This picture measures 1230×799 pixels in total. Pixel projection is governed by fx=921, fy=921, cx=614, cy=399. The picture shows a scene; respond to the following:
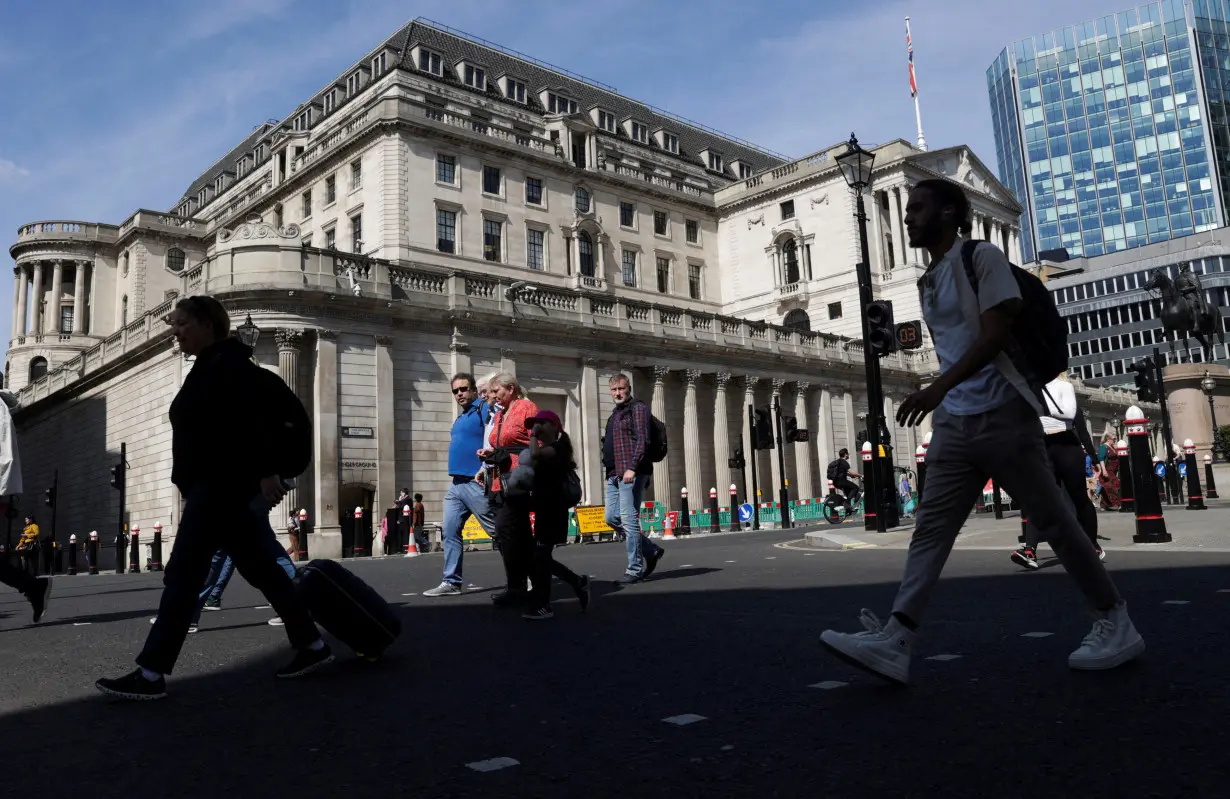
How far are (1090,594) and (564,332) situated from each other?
93.8ft

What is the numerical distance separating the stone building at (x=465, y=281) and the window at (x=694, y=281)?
162mm

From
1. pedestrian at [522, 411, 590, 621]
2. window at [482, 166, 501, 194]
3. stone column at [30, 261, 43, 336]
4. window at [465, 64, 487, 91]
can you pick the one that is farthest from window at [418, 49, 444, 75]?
pedestrian at [522, 411, 590, 621]

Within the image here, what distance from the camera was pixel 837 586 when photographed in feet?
25.8

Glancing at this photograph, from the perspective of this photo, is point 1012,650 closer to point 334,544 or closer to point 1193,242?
point 334,544

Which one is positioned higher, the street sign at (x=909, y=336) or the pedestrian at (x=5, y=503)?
the street sign at (x=909, y=336)

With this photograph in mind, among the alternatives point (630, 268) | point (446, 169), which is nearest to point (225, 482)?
point (446, 169)

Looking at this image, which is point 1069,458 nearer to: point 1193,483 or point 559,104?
point 1193,483

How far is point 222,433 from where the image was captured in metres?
4.52

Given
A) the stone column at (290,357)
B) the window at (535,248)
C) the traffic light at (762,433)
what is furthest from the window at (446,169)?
the traffic light at (762,433)

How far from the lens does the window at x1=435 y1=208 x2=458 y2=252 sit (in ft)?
141

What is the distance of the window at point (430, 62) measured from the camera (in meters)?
49.8

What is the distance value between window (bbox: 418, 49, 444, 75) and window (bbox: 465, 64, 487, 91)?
5.64ft

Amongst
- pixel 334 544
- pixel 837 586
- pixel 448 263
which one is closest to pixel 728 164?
pixel 448 263

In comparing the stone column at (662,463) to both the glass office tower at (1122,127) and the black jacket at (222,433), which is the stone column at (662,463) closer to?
the black jacket at (222,433)
